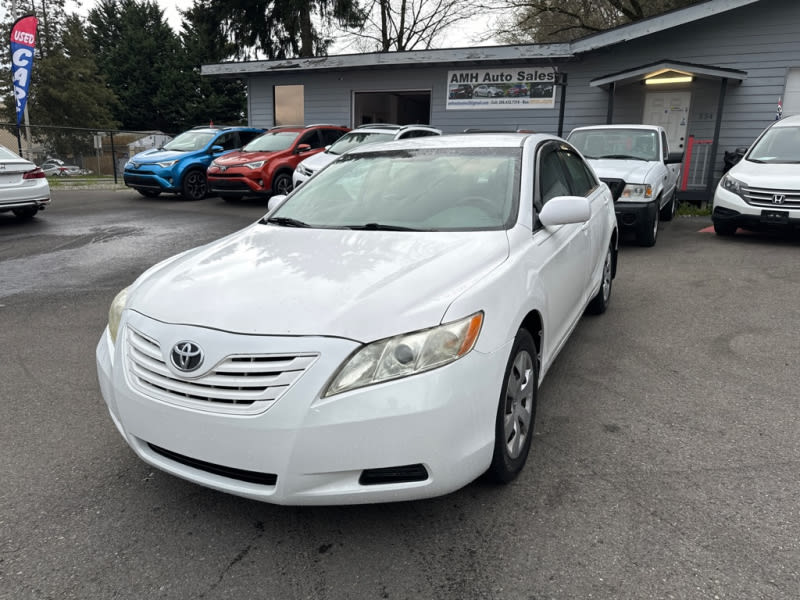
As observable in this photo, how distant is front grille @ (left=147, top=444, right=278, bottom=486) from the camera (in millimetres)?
2213

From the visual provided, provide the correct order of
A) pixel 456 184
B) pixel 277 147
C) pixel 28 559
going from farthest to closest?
pixel 277 147
pixel 456 184
pixel 28 559

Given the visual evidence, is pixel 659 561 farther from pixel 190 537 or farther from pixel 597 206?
pixel 597 206

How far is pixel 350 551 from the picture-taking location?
2.32 metres

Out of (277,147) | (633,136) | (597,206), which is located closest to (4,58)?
(277,147)

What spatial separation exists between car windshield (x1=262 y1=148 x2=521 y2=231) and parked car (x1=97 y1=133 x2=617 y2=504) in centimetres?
9

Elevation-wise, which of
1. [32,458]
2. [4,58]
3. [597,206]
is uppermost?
[4,58]

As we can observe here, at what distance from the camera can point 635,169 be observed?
329 inches

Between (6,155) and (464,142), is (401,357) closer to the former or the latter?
(464,142)

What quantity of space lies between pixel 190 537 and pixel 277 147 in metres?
12.0

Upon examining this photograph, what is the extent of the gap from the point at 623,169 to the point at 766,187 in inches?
74.1

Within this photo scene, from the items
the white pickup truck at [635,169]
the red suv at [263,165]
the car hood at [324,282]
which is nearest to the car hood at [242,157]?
the red suv at [263,165]

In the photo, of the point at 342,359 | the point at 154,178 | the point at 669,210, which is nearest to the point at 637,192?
the point at 669,210

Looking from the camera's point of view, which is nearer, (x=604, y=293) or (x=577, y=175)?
(x=577, y=175)

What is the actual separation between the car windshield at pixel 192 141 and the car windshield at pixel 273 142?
136cm
